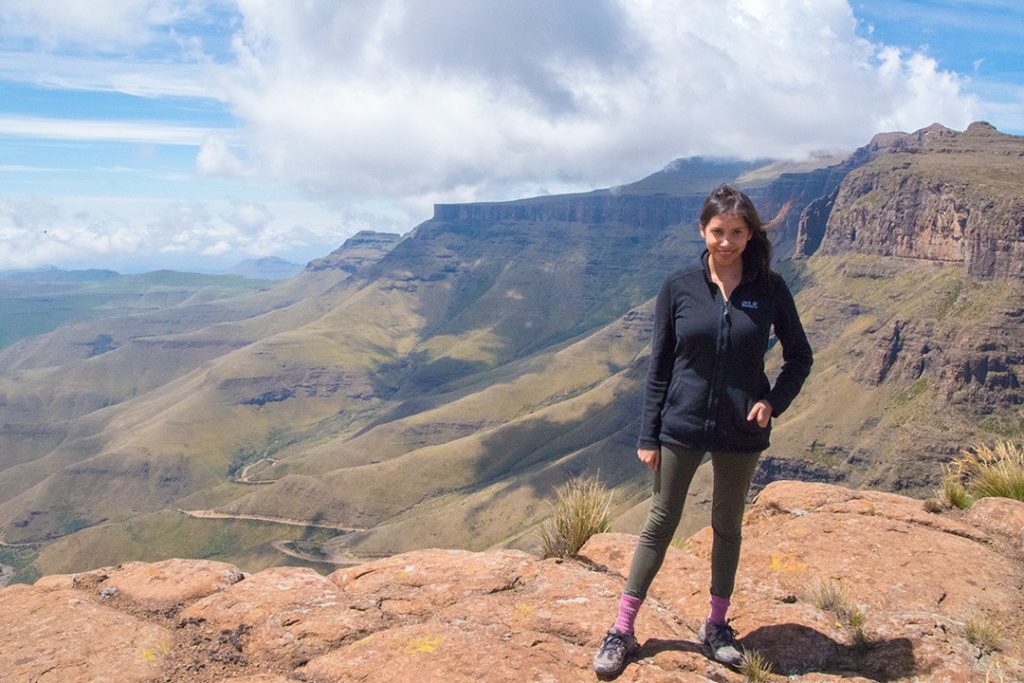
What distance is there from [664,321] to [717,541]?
248 centimetres

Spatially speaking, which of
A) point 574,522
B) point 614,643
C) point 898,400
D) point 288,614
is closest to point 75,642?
point 288,614

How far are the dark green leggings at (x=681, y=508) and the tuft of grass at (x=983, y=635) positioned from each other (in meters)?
2.43

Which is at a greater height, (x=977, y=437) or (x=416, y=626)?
(x=416, y=626)

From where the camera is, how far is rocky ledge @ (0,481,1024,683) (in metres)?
6.64

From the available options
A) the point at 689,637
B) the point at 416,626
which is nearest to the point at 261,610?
the point at 416,626

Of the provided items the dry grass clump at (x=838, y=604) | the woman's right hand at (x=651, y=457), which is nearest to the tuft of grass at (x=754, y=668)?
the dry grass clump at (x=838, y=604)

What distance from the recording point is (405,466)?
199625 millimetres

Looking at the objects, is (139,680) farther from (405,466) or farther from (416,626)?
(405,466)

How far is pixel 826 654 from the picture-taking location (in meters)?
7.01

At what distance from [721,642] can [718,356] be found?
2.94 meters

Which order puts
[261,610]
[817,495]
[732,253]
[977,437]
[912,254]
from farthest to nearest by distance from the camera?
[912,254], [977,437], [817,495], [261,610], [732,253]

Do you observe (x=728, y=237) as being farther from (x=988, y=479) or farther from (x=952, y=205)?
(x=952, y=205)

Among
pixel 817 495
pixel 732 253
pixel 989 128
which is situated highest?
pixel 989 128

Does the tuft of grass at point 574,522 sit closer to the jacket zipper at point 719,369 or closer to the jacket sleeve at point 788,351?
the jacket zipper at point 719,369
